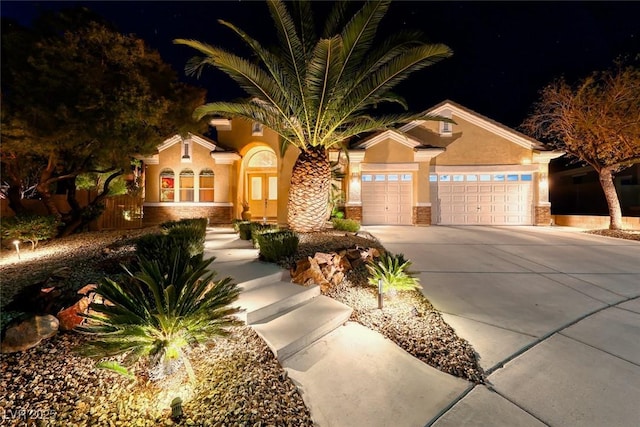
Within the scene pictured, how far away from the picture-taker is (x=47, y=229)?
855 cm

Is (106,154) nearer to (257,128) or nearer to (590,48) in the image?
(257,128)

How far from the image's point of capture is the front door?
48.8 ft

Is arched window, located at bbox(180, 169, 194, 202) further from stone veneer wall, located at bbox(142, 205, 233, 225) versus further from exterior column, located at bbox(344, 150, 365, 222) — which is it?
exterior column, located at bbox(344, 150, 365, 222)

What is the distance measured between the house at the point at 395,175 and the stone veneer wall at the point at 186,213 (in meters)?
0.05

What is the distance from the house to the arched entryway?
0.05m

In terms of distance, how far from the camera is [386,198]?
14.5m

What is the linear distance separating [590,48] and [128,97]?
23.2 meters

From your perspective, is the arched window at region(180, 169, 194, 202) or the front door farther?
the front door

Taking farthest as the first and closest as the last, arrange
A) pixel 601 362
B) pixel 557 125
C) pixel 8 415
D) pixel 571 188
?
pixel 571 188 → pixel 557 125 → pixel 601 362 → pixel 8 415

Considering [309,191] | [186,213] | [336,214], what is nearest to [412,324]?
[309,191]

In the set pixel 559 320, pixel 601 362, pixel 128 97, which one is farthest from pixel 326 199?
pixel 128 97

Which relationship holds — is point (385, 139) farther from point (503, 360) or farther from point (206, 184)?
point (503, 360)

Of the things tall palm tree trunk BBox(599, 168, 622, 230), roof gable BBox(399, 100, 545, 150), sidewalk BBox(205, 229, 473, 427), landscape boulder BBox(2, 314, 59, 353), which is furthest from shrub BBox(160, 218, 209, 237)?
tall palm tree trunk BBox(599, 168, 622, 230)

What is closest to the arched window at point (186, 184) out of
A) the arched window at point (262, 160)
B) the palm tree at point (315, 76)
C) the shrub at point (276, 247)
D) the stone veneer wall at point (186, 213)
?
the stone veneer wall at point (186, 213)
